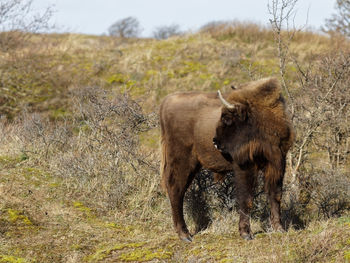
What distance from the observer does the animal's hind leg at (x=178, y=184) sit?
6.76 meters

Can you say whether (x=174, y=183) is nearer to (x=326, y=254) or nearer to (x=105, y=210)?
(x=105, y=210)

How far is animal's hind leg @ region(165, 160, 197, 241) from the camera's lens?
6.76 meters

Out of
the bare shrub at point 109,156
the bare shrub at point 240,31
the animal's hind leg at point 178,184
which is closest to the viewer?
the animal's hind leg at point 178,184

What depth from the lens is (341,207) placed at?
814 centimetres

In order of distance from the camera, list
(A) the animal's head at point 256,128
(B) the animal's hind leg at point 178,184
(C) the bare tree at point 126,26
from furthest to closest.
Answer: (C) the bare tree at point 126,26, (B) the animal's hind leg at point 178,184, (A) the animal's head at point 256,128

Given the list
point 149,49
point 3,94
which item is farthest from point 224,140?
point 149,49

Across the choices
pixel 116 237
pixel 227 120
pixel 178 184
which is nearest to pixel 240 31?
pixel 178 184

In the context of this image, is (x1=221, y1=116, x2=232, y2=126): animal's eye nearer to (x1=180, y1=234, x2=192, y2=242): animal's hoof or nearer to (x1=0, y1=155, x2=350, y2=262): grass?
(x1=0, y1=155, x2=350, y2=262): grass

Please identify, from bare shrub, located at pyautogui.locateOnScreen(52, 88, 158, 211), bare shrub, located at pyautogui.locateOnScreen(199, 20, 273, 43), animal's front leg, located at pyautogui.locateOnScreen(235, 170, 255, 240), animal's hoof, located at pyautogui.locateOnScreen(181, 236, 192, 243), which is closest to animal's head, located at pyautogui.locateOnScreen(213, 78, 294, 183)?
animal's front leg, located at pyautogui.locateOnScreen(235, 170, 255, 240)

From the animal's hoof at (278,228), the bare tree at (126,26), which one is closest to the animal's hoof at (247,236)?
the animal's hoof at (278,228)

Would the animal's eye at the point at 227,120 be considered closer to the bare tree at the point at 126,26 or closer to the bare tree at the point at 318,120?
the bare tree at the point at 318,120

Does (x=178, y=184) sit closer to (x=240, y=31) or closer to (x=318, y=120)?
(x=318, y=120)

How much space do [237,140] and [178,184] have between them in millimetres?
1203

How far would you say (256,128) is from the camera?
607cm
